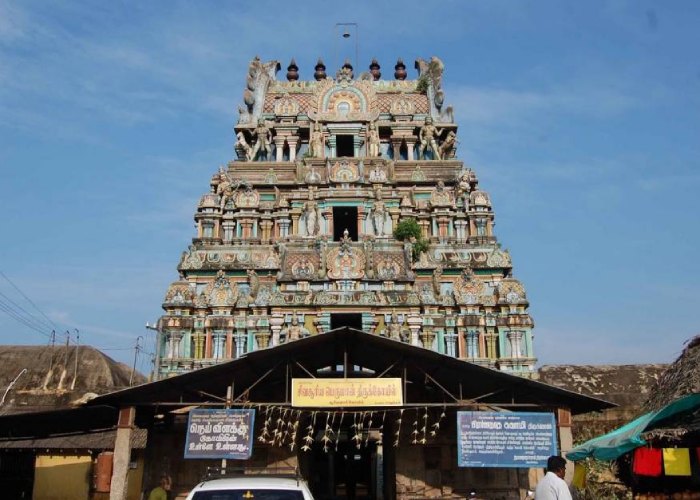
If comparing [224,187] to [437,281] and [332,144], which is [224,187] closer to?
[332,144]

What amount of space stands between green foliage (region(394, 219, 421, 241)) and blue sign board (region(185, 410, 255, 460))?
17.4 metres

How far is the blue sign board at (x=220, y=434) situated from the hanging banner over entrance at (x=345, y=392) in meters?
1.18

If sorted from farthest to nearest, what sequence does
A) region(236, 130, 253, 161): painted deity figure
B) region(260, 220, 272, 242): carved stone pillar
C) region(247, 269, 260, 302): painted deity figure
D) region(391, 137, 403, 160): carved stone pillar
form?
1. region(391, 137, 403, 160): carved stone pillar
2. region(236, 130, 253, 161): painted deity figure
3. region(260, 220, 272, 242): carved stone pillar
4. region(247, 269, 260, 302): painted deity figure

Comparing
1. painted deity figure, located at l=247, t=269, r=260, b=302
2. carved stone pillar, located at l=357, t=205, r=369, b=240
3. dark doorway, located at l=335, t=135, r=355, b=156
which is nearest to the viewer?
painted deity figure, located at l=247, t=269, r=260, b=302

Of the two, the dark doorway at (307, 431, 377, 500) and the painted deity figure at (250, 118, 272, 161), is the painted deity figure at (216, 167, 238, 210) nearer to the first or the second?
the painted deity figure at (250, 118, 272, 161)

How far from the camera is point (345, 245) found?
28.7m

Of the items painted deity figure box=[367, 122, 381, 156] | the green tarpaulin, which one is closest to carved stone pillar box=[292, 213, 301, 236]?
painted deity figure box=[367, 122, 381, 156]

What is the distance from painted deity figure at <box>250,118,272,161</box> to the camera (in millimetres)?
38469

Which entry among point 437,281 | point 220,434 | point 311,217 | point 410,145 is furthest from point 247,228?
point 220,434

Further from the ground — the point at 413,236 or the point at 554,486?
the point at 413,236

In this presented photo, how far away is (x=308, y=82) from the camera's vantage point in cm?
4288

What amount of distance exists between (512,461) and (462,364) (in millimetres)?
2241

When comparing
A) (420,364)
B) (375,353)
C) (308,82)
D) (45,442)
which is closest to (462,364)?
(420,364)

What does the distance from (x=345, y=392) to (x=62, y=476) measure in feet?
52.0
